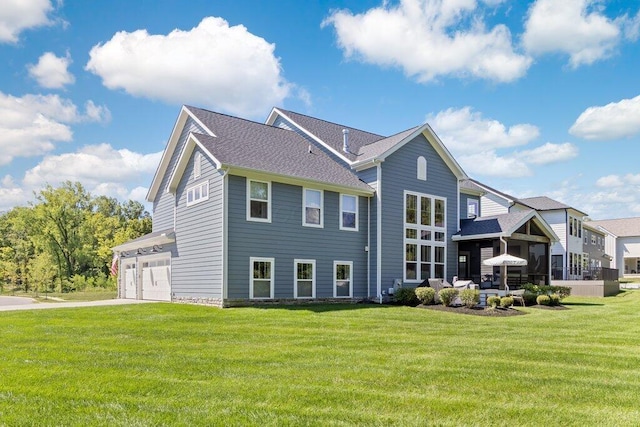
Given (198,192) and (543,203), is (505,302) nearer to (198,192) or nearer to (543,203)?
(198,192)

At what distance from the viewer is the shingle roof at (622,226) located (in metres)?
53.6

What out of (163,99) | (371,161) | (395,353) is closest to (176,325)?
(395,353)

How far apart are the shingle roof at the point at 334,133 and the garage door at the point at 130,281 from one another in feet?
35.0

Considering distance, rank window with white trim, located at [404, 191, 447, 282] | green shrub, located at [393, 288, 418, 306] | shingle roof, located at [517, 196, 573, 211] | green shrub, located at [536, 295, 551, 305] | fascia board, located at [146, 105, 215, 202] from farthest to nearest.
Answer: shingle roof, located at [517, 196, 573, 211], window with white trim, located at [404, 191, 447, 282], fascia board, located at [146, 105, 215, 202], green shrub, located at [536, 295, 551, 305], green shrub, located at [393, 288, 418, 306]

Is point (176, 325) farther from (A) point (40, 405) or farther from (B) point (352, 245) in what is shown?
(B) point (352, 245)

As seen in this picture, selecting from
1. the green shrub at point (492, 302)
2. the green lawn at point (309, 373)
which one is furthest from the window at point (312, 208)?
the green shrub at point (492, 302)

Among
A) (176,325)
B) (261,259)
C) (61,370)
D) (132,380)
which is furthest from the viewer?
(261,259)

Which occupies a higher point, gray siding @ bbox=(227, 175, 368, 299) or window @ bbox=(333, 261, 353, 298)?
gray siding @ bbox=(227, 175, 368, 299)

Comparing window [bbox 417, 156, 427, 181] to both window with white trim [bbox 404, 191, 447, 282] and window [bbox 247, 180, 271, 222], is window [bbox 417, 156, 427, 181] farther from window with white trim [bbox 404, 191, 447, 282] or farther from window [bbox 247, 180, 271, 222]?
window [bbox 247, 180, 271, 222]

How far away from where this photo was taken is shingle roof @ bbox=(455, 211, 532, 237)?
20.0m

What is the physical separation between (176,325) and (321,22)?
12572mm

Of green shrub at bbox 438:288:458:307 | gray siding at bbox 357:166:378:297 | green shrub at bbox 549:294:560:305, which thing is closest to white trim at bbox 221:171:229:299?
gray siding at bbox 357:166:378:297

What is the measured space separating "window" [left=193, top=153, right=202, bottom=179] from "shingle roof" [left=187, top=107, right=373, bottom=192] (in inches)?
33.1

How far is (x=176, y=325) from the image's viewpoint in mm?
10758
